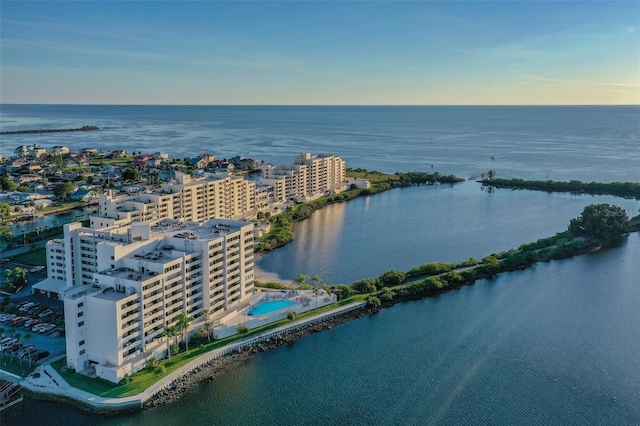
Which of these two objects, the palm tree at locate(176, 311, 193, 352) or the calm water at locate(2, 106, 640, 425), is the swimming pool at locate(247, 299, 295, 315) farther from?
the palm tree at locate(176, 311, 193, 352)

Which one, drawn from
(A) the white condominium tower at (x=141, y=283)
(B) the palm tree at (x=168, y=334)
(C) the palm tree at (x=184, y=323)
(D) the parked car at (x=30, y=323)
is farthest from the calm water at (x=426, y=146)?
(B) the palm tree at (x=168, y=334)

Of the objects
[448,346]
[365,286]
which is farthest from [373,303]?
[448,346]

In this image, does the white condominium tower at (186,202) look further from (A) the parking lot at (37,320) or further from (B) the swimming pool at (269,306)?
(B) the swimming pool at (269,306)

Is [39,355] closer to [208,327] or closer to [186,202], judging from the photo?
[208,327]

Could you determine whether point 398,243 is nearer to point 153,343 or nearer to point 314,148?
point 153,343

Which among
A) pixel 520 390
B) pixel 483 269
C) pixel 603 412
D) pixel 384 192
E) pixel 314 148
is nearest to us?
pixel 603 412

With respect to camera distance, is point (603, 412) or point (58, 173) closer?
point (603, 412)

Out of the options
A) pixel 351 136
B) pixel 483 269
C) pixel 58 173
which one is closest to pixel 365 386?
pixel 483 269

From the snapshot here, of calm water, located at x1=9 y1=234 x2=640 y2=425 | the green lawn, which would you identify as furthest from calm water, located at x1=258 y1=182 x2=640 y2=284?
the green lawn
